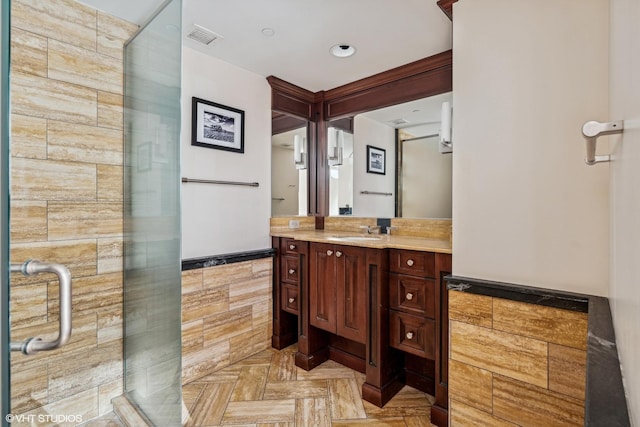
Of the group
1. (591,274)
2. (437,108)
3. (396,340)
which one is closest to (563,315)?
(591,274)

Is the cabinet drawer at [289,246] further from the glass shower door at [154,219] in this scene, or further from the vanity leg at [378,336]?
the glass shower door at [154,219]

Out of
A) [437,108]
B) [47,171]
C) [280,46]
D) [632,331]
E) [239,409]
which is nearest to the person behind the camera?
A: [632,331]

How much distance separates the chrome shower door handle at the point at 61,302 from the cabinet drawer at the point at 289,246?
1671 millimetres

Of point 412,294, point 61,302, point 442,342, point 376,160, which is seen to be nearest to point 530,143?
point 412,294

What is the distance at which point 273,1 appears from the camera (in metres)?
1.71

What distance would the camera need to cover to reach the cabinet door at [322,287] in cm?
220

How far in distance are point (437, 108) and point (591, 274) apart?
1.56 metres

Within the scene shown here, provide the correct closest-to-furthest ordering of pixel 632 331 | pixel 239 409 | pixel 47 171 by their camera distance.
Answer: pixel 632 331, pixel 47 171, pixel 239 409

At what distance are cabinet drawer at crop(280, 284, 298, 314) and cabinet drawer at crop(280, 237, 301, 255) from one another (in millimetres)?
283

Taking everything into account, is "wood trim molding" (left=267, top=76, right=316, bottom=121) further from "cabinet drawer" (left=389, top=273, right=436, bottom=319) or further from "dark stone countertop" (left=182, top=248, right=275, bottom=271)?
"cabinet drawer" (left=389, top=273, right=436, bottom=319)

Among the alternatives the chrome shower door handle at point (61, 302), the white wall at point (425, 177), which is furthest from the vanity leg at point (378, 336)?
the chrome shower door handle at point (61, 302)

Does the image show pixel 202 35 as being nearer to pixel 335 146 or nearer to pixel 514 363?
pixel 335 146

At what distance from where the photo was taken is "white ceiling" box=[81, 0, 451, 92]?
69.1 inches

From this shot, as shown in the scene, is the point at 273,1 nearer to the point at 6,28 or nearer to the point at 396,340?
the point at 6,28
